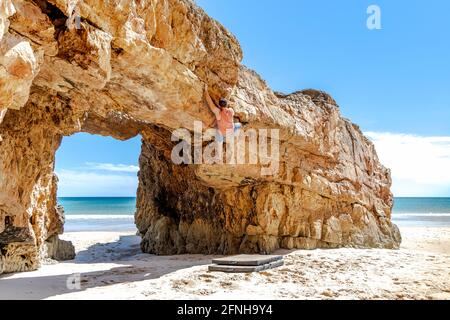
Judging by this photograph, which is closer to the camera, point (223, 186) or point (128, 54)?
point (128, 54)

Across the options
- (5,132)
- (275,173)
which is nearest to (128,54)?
(5,132)

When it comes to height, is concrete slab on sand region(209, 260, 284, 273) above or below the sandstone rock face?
below

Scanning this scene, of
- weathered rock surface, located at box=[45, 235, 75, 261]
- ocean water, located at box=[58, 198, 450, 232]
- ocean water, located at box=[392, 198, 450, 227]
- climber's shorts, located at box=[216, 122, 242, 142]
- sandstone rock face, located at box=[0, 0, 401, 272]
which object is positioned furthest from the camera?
ocean water, located at box=[392, 198, 450, 227]

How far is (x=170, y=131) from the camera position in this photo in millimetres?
9398

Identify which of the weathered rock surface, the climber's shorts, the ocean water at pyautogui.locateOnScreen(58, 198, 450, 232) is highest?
the climber's shorts

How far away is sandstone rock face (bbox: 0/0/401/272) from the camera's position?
5.15 meters

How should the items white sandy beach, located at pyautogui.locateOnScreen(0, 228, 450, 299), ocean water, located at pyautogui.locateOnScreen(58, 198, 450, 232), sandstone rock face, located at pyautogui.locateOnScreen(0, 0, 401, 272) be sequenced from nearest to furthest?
sandstone rock face, located at pyautogui.locateOnScreen(0, 0, 401, 272)
white sandy beach, located at pyautogui.locateOnScreen(0, 228, 450, 299)
ocean water, located at pyautogui.locateOnScreen(58, 198, 450, 232)

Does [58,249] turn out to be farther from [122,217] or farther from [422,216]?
[422,216]

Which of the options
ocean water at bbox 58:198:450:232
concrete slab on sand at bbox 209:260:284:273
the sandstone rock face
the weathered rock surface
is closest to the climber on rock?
the sandstone rock face

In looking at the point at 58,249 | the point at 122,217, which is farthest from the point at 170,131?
the point at 122,217

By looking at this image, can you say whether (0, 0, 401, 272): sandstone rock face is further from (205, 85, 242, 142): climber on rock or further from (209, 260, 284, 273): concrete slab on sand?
(209, 260, 284, 273): concrete slab on sand
